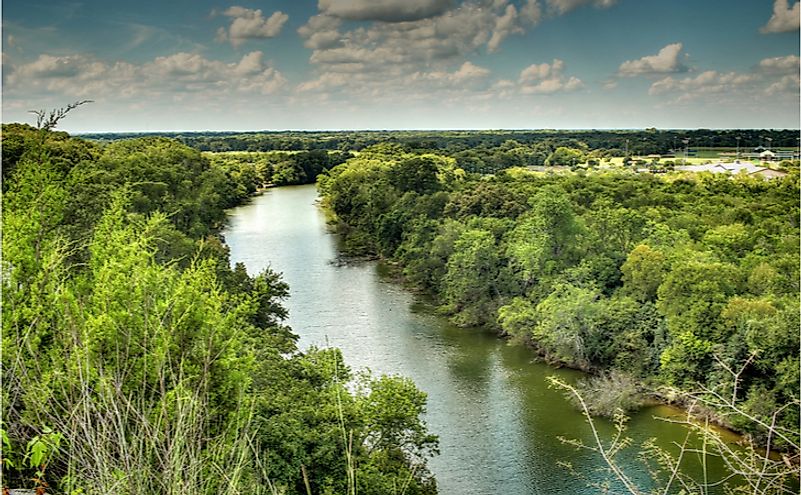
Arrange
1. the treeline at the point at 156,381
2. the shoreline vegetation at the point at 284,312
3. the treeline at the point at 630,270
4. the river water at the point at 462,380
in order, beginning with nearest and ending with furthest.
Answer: the treeline at the point at 156,381
the shoreline vegetation at the point at 284,312
the river water at the point at 462,380
the treeline at the point at 630,270

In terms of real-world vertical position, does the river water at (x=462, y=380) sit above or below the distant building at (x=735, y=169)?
below

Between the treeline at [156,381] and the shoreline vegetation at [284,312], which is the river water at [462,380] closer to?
the shoreline vegetation at [284,312]

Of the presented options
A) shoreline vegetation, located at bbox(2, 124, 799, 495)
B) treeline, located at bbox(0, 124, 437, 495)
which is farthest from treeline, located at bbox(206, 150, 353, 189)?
treeline, located at bbox(0, 124, 437, 495)

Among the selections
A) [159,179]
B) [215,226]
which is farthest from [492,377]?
[215,226]

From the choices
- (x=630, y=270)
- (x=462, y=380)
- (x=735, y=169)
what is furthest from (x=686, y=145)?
(x=462, y=380)

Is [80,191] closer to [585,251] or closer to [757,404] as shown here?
[585,251]

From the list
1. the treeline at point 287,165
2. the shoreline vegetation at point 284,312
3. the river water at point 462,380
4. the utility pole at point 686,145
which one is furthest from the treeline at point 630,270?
the treeline at point 287,165

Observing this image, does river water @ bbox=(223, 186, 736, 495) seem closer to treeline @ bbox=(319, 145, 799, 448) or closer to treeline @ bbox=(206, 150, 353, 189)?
treeline @ bbox=(319, 145, 799, 448)


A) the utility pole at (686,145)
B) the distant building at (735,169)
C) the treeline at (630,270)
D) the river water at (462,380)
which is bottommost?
the river water at (462,380)
